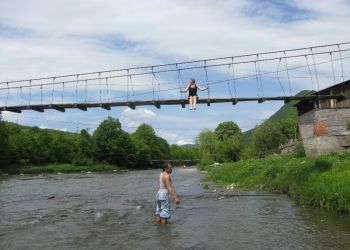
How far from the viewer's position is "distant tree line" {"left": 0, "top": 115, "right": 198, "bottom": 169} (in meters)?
71.0

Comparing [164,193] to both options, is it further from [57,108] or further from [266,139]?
[266,139]

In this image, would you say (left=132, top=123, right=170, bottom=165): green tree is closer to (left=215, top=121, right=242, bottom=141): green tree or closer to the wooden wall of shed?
(left=215, top=121, right=242, bottom=141): green tree

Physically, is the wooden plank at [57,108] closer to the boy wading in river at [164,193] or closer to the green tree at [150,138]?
the boy wading in river at [164,193]

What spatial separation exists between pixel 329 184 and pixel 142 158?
98.3 metres

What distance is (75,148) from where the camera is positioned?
304 ft

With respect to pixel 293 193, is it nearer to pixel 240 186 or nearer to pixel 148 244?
pixel 240 186

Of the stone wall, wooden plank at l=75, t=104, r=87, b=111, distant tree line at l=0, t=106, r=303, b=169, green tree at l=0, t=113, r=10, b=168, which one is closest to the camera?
wooden plank at l=75, t=104, r=87, b=111

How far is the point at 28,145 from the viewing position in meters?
76.7

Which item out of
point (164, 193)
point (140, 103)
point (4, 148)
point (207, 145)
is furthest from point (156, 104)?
point (207, 145)

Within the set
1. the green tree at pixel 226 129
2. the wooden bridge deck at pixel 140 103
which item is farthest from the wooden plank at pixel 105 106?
the green tree at pixel 226 129

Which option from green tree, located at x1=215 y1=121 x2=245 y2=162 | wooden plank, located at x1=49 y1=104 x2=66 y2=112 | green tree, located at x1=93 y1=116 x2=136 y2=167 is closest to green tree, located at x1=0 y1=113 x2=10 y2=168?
green tree, located at x1=93 y1=116 x2=136 y2=167

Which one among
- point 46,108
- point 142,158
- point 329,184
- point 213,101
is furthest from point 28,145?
Answer: point 329,184

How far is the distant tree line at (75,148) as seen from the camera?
71.0 meters

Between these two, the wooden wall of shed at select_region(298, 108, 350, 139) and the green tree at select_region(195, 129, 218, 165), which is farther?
the green tree at select_region(195, 129, 218, 165)
